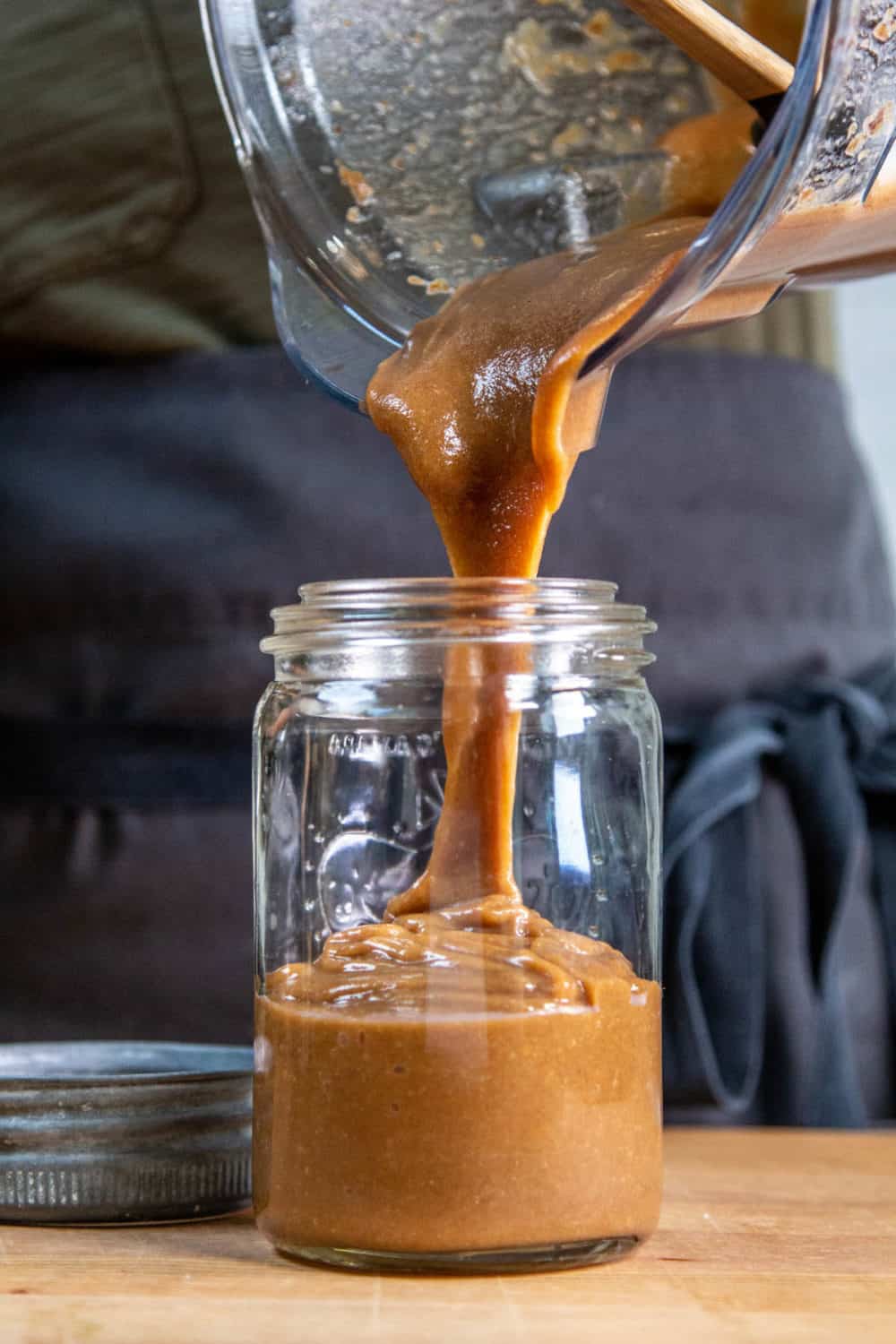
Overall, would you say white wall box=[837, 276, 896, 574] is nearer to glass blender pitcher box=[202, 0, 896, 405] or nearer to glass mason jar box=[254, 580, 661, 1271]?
glass blender pitcher box=[202, 0, 896, 405]

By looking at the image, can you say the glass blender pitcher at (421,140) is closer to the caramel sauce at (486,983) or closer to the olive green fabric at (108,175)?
the caramel sauce at (486,983)

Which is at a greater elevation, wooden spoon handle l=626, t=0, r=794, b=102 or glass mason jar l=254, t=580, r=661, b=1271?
wooden spoon handle l=626, t=0, r=794, b=102

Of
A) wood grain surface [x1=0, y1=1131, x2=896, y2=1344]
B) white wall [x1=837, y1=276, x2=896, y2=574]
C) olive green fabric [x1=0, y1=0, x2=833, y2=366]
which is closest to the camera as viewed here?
wood grain surface [x1=0, y1=1131, x2=896, y2=1344]

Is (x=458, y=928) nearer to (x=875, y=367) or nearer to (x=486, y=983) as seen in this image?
(x=486, y=983)

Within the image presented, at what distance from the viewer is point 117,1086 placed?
2.15ft

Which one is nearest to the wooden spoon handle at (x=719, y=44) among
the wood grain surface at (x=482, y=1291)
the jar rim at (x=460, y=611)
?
the jar rim at (x=460, y=611)

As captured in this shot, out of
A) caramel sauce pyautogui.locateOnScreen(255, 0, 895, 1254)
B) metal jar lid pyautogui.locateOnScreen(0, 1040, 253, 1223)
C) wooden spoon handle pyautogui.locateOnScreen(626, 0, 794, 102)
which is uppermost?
wooden spoon handle pyautogui.locateOnScreen(626, 0, 794, 102)

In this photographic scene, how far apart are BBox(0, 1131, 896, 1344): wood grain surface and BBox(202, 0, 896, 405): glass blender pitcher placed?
15.1 inches

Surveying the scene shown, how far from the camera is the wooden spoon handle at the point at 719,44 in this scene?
655mm

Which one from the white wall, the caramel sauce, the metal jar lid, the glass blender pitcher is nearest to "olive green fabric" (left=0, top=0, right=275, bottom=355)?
the glass blender pitcher

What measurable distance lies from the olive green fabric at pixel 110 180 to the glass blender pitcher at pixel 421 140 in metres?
0.25

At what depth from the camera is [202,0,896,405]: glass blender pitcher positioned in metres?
0.78

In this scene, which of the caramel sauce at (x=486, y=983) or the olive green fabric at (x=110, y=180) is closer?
the caramel sauce at (x=486, y=983)

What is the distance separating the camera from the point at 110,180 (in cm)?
105
